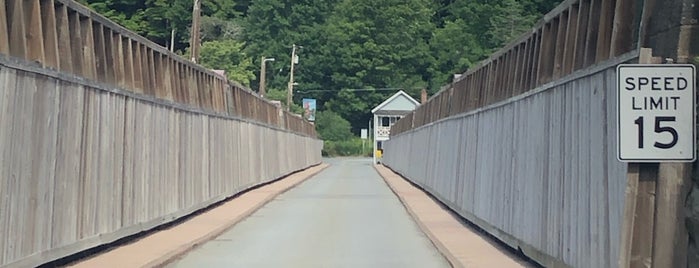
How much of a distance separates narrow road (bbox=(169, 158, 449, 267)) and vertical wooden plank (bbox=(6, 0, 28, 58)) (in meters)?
4.30

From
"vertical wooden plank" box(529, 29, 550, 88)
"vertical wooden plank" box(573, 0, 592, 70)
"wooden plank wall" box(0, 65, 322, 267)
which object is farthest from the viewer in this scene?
"vertical wooden plank" box(529, 29, 550, 88)

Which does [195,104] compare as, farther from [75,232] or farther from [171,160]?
[75,232]

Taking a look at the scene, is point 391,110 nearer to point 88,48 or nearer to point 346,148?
point 346,148

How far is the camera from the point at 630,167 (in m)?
8.68

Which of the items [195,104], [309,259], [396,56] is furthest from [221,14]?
[309,259]

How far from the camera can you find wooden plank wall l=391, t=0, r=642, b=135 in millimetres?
10109

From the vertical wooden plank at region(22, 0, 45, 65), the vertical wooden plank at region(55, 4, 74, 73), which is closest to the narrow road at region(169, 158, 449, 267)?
the vertical wooden plank at region(55, 4, 74, 73)

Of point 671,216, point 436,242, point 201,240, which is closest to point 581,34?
point 671,216

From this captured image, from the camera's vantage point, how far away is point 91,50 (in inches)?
579

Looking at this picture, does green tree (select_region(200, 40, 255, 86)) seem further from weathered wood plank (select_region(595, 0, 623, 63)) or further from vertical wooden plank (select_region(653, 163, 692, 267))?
vertical wooden plank (select_region(653, 163, 692, 267))

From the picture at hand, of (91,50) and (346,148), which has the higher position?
(346,148)

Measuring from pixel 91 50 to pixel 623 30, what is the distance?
793 centimetres

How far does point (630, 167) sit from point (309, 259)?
765 centimetres

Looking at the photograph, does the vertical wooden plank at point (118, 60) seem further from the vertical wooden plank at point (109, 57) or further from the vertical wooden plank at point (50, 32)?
the vertical wooden plank at point (50, 32)
